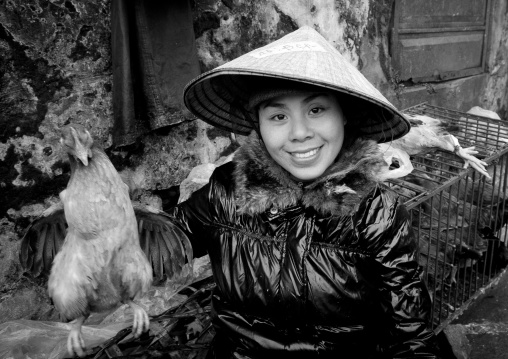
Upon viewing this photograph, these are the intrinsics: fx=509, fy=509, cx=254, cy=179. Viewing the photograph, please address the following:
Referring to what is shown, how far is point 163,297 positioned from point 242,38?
1.79 metres

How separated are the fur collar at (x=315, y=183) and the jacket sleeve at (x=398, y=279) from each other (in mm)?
86

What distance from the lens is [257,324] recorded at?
1.72 m

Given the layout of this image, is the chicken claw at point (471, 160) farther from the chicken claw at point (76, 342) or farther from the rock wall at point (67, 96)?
the chicken claw at point (76, 342)

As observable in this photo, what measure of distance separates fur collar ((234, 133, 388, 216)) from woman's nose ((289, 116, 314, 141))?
0.15 m

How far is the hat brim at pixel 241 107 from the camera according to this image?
5.68 feet

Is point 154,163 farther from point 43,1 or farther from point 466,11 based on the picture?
point 466,11

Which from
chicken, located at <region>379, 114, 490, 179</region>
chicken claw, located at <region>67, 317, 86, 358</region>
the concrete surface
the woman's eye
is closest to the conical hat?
the woman's eye

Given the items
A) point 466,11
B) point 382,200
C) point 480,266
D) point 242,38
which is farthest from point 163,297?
point 466,11

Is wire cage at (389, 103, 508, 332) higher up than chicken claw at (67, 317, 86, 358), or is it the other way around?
chicken claw at (67, 317, 86, 358)

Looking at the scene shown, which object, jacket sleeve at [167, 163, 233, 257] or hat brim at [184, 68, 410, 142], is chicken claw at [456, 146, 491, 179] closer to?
hat brim at [184, 68, 410, 142]

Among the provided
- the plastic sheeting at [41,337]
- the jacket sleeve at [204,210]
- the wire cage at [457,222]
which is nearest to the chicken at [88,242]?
the jacket sleeve at [204,210]

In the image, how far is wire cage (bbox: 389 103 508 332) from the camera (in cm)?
286

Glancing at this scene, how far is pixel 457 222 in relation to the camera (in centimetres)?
312

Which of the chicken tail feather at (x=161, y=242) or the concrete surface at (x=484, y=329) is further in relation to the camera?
the concrete surface at (x=484, y=329)
